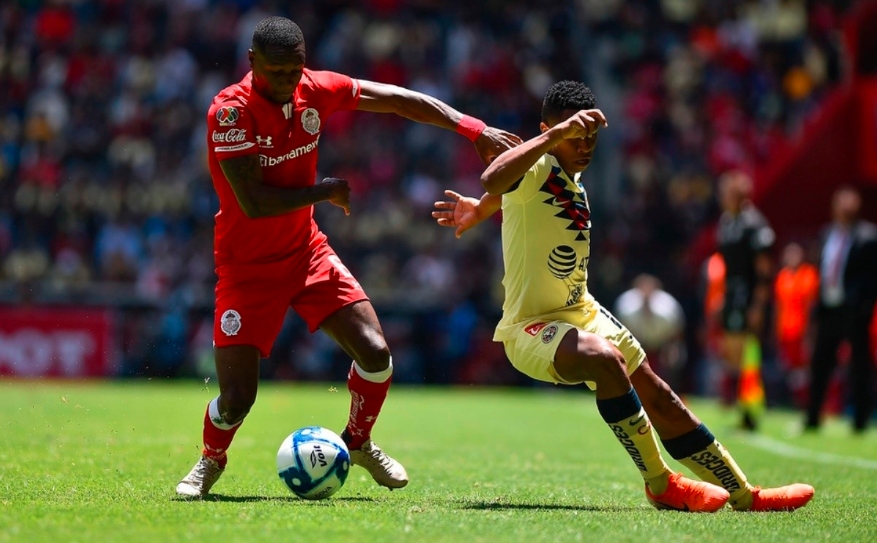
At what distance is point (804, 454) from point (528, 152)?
5989 mm

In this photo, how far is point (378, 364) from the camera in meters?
7.46

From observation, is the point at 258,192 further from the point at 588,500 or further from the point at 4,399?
the point at 4,399

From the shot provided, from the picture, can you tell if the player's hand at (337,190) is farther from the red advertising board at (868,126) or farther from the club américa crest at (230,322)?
the red advertising board at (868,126)

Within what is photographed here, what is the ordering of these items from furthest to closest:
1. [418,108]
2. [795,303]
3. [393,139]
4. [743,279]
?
[393,139]
[795,303]
[743,279]
[418,108]

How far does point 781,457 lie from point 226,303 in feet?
18.9

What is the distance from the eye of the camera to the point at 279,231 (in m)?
7.38

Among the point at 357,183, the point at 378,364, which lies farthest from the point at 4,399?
the point at 378,364

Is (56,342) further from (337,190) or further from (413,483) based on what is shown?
(337,190)

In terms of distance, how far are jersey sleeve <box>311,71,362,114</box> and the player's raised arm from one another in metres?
1.31

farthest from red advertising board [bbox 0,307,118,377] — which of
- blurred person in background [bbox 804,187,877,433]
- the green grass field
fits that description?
blurred person in background [bbox 804,187,877,433]

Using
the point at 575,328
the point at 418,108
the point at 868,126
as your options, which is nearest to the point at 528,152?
the point at 575,328

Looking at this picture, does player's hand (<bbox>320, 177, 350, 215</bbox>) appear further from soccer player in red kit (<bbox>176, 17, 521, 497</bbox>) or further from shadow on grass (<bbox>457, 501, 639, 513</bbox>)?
shadow on grass (<bbox>457, 501, 639, 513</bbox>)

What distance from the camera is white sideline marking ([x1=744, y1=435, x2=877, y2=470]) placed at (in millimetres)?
10435

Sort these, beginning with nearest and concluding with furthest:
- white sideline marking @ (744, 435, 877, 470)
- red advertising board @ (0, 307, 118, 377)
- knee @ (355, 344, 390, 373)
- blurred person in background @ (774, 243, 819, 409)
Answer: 1. knee @ (355, 344, 390, 373)
2. white sideline marking @ (744, 435, 877, 470)
3. blurred person in background @ (774, 243, 819, 409)
4. red advertising board @ (0, 307, 118, 377)
